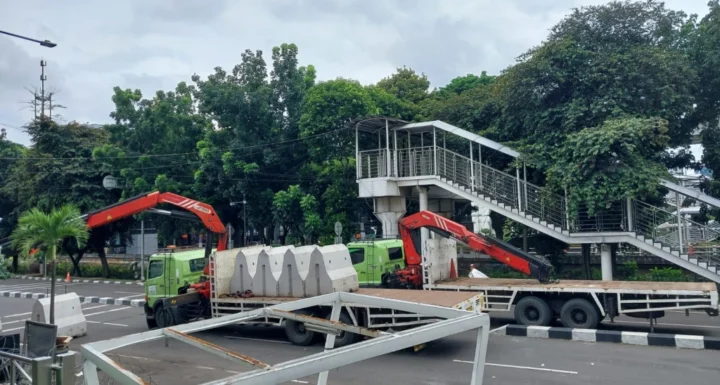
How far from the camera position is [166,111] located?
30.8 metres

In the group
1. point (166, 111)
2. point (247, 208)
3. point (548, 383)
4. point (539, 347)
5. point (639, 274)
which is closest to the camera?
point (548, 383)

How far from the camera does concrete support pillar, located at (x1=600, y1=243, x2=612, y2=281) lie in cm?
1820

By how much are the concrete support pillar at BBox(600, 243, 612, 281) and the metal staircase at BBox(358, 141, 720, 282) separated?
0.44 meters

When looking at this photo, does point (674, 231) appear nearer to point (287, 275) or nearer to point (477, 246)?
point (477, 246)

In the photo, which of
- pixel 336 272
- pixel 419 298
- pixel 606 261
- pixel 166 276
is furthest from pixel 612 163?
pixel 166 276

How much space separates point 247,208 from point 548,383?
70.2 feet

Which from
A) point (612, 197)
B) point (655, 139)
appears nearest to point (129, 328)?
point (612, 197)

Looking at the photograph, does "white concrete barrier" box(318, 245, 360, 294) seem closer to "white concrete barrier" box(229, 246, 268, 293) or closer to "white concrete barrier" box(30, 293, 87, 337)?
"white concrete barrier" box(229, 246, 268, 293)

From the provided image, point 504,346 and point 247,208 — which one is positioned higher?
point 247,208

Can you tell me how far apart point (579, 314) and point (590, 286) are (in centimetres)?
67

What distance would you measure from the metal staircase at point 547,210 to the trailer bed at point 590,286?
461 cm

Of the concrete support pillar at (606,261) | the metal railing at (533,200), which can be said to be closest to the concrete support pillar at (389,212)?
the metal railing at (533,200)

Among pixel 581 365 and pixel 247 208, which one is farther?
pixel 247 208

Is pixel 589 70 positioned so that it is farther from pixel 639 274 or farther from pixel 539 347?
pixel 539 347
